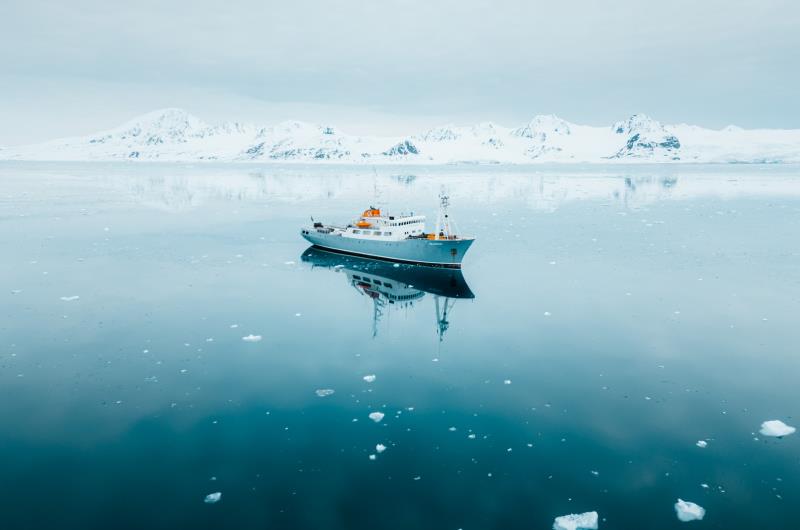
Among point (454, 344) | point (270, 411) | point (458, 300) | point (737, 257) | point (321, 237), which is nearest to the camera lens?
point (270, 411)

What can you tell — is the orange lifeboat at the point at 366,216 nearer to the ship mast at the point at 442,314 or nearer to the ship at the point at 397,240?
the ship at the point at 397,240

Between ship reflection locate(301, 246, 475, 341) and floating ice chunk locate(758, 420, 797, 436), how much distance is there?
1256 centimetres

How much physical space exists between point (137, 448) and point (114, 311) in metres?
14.1

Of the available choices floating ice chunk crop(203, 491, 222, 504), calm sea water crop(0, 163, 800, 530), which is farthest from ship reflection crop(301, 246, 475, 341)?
floating ice chunk crop(203, 491, 222, 504)

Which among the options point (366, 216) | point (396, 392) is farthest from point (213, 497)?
point (366, 216)

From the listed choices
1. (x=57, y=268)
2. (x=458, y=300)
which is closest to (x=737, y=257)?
(x=458, y=300)

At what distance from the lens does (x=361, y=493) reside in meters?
12.5

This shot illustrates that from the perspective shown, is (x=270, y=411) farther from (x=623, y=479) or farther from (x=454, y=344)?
(x=623, y=479)

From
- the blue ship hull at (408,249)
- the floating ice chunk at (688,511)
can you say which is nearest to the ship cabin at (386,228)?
the blue ship hull at (408,249)

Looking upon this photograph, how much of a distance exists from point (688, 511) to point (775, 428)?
5733 mm

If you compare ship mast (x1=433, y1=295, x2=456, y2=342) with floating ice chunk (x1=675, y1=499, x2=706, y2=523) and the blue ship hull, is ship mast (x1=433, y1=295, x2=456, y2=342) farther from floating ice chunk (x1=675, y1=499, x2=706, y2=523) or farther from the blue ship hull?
floating ice chunk (x1=675, y1=499, x2=706, y2=523)

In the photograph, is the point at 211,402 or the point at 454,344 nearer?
the point at 211,402

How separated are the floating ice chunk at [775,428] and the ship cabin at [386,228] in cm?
2729

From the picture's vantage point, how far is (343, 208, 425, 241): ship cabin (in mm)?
40750
